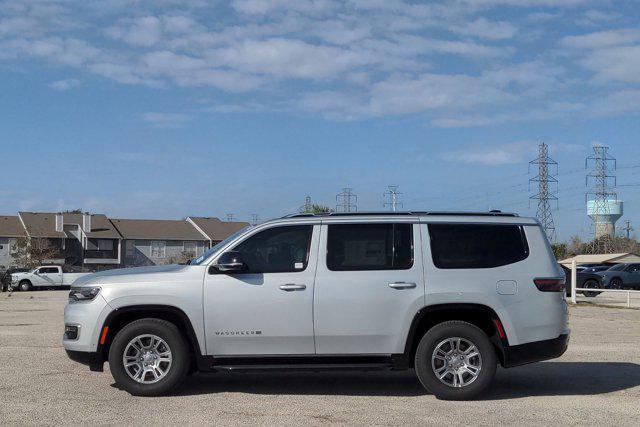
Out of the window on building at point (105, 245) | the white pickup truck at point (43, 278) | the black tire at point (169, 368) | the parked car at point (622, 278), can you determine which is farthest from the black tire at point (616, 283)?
the window on building at point (105, 245)

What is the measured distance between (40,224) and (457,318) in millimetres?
76459

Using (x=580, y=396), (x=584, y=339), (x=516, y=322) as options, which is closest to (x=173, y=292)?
(x=516, y=322)

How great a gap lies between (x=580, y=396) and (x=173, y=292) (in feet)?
15.4

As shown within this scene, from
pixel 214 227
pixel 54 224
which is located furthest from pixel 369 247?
pixel 214 227

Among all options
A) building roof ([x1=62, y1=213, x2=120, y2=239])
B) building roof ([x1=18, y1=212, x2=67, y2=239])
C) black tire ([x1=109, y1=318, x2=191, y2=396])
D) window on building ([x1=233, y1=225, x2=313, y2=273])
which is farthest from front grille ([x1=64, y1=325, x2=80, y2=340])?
building roof ([x1=62, y1=213, x2=120, y2=239])

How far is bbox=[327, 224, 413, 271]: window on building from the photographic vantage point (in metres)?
9.16

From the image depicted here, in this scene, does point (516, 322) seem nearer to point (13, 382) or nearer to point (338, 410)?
point (338, 410)

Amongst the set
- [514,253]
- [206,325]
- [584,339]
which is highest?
[514,253]

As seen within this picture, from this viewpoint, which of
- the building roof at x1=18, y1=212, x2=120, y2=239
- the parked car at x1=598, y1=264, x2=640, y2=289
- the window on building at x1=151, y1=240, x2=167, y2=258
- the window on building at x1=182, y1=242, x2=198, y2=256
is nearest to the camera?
the parked car at x1=598, y1=264, x2=640, y2=289

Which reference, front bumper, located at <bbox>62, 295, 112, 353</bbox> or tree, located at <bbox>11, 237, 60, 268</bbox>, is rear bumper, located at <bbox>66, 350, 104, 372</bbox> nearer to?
front bumper, located at <bbox>62, 295, 112, 353</bbox>

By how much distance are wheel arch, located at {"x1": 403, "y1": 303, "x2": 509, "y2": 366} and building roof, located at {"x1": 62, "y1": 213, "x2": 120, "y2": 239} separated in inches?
2950

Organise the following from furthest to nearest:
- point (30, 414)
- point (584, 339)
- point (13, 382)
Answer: point (584, 339), point (13, 382), point (30, 414)

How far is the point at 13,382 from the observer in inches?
391

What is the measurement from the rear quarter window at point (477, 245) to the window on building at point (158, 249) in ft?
254
